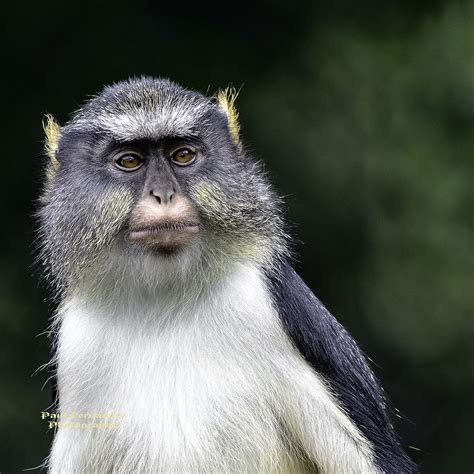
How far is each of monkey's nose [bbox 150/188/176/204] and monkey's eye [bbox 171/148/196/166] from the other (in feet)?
0.75

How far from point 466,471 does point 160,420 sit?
4886 millimetres

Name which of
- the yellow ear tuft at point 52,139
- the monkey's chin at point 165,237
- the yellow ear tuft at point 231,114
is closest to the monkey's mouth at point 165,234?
the monkey's chin at point 165,237

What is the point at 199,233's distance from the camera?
440 cm

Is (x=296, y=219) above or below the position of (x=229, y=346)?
above

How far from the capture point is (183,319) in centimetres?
450

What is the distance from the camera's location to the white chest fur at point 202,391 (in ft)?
14.4

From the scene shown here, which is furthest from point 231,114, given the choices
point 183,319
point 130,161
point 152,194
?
point 183,319

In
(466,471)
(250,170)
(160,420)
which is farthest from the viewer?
(466,471)

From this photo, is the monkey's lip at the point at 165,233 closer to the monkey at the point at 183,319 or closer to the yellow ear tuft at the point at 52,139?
the monkey at the point at 183,319

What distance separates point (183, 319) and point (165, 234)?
50 cm

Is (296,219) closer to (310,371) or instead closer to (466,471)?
(466,471)

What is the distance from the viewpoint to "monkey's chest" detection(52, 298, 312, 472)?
437cm

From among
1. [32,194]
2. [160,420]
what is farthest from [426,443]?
[160,420]

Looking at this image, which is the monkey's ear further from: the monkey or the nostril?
the nostril
